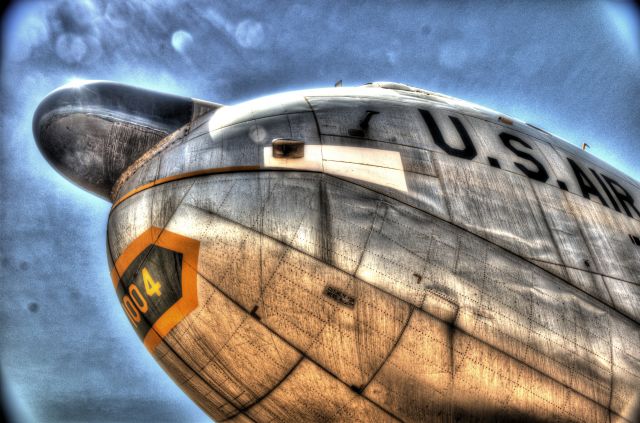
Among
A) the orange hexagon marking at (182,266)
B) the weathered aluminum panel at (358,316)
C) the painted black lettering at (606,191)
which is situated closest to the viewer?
the weathered aluminum panel at (358,316)

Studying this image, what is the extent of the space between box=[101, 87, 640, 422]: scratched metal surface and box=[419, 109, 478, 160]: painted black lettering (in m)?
0.12

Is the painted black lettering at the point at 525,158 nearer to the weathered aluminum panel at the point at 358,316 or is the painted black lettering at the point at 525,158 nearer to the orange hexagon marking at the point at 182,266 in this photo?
the weathered aluminum panel at the point at 358,316

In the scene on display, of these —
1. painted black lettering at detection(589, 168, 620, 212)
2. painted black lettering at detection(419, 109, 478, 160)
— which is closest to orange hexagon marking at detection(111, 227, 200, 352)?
painted black lettering at detection(419, 109, 478, 160)

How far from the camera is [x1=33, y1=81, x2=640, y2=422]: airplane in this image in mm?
4984

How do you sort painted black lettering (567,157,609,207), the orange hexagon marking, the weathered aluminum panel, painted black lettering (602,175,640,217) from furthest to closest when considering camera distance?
painted black lettering (602,175,640,217)
painted black lettering (567,157,609,207)
the orange hexagon marking
the weathered aluminum panel

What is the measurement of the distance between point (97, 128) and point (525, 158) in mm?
5653

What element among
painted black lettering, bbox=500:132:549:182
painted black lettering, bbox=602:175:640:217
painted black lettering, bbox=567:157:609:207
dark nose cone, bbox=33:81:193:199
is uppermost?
painted black lettering, bbox=602:175:640:217

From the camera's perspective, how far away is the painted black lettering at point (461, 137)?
6.19 m

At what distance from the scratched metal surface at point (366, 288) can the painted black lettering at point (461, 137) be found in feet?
0.40

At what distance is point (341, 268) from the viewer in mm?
4965

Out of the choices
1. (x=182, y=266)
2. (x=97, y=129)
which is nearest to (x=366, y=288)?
(x=182, y=266)

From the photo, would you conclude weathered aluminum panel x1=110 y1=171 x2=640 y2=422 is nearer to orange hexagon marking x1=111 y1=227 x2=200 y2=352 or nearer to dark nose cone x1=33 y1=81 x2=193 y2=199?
orange hexagon marking x1=111 y1=227 x2=200 y2=352

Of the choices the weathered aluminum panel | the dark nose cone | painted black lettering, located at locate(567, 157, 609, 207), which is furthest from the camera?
painted black lettering, located at locate(567, 157, 609, 207)

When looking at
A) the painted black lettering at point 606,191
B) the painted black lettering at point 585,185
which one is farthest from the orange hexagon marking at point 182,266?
the painted black lettering at point 606,191
